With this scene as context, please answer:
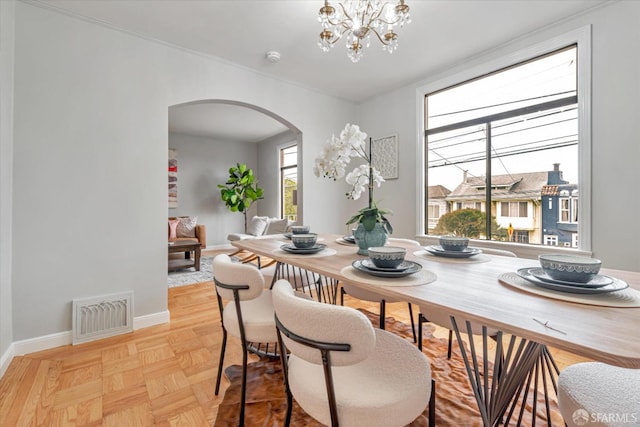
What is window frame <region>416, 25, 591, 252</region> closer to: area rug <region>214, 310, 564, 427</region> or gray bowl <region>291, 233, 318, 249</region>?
area rug <region>214, 310, 564, 427</region>

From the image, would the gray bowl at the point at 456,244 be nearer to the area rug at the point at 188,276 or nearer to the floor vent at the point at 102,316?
the floor vent at the point at 102,316

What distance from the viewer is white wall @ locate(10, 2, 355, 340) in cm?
202

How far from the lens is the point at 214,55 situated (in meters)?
2.80

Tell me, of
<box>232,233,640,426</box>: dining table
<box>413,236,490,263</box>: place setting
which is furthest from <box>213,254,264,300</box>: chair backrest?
<box>413,236,490,263</box>: place setting

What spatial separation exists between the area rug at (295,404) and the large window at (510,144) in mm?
1528

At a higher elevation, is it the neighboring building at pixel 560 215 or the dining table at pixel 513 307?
the neighboring building at pixel 560 215

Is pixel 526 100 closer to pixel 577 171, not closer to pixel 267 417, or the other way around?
pixel 577 171

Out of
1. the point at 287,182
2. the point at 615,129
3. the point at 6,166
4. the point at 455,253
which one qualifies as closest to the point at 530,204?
the point at 615,129

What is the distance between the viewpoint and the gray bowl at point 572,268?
812 millimetres

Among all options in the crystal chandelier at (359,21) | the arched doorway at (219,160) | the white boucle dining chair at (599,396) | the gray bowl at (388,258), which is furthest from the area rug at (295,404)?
the arched doorway at (219,160)

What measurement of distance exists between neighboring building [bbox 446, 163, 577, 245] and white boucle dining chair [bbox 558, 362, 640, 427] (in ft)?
6.50

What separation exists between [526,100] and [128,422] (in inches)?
146

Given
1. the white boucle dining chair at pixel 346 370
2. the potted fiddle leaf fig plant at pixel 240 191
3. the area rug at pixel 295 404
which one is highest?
the potted fiddle leaf fig plant at pixel 240 191

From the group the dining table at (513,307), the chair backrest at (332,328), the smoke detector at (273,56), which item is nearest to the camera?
the dining table at (513,307)
